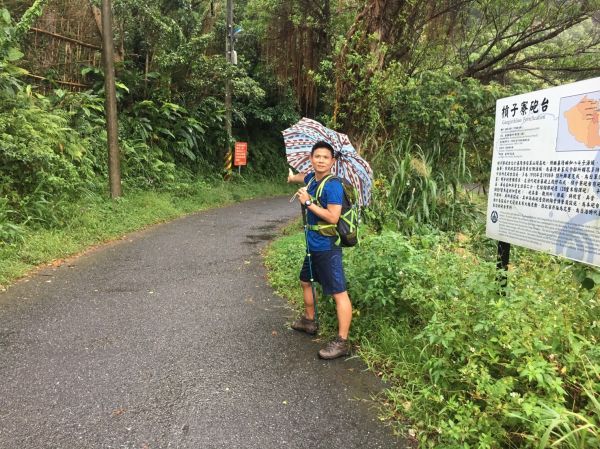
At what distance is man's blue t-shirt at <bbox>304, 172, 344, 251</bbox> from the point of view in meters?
3.54

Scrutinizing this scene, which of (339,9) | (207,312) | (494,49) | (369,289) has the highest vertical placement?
(339,9)

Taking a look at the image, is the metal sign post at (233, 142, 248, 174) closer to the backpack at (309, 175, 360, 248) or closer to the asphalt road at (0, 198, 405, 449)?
the asphalt road at (0, 198, 405, 449)

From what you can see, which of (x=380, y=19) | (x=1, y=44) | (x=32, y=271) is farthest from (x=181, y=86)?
(x=32, y=271)

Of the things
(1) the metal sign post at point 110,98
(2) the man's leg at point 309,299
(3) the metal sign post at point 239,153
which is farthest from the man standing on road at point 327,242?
(3) the metal sign post at point 239,153

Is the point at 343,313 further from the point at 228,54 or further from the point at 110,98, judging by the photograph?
the point at 228,54

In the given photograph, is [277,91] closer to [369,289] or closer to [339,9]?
[339,9]

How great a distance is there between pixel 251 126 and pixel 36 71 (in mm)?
9276

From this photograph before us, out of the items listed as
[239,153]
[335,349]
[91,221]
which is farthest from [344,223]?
[239,153]

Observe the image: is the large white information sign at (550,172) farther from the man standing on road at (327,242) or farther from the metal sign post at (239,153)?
the metal sign post at (239,153)

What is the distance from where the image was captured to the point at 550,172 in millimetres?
2928

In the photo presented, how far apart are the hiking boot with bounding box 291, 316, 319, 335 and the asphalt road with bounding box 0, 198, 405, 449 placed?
8cm

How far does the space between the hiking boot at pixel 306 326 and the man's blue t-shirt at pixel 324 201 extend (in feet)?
2.62

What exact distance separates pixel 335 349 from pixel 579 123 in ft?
7.61

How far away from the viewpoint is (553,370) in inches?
89.7
